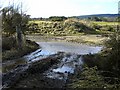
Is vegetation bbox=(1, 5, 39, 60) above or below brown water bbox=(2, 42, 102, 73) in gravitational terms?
above

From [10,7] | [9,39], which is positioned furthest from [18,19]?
[9,39]

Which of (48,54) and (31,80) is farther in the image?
(48,54)

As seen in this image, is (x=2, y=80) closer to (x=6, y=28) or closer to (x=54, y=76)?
(x=54, y=76)

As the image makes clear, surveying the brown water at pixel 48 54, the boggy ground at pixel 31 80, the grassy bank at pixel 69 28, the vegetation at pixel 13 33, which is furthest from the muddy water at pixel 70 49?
the grassy bank at pixel 69 28

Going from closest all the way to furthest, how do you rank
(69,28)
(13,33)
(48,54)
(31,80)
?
1. (31,80)
2. (48,54)
3. (13,33)
4. (69,28)

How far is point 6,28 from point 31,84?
23895 mm

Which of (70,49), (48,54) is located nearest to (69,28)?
(70,49)

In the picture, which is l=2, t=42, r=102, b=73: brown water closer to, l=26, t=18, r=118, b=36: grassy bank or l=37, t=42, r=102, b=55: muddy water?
l=37, t=42, r=102, b=55: muddy water

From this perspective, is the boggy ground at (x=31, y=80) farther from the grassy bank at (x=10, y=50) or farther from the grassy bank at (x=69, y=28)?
the grassy bank at (x=69, y=28)

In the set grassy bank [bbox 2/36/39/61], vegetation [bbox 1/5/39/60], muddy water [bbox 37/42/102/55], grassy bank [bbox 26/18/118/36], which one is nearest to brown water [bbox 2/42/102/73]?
muddy water [bbox 37/42/102/55]

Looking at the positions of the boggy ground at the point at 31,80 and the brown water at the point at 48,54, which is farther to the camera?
the brown water at the point at 48,54

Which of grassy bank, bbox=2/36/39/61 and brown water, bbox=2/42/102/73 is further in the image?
grassy bank, bbox=2/36/39/61

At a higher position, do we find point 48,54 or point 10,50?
point 10,50

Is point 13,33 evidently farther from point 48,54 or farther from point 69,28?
point 69,28
